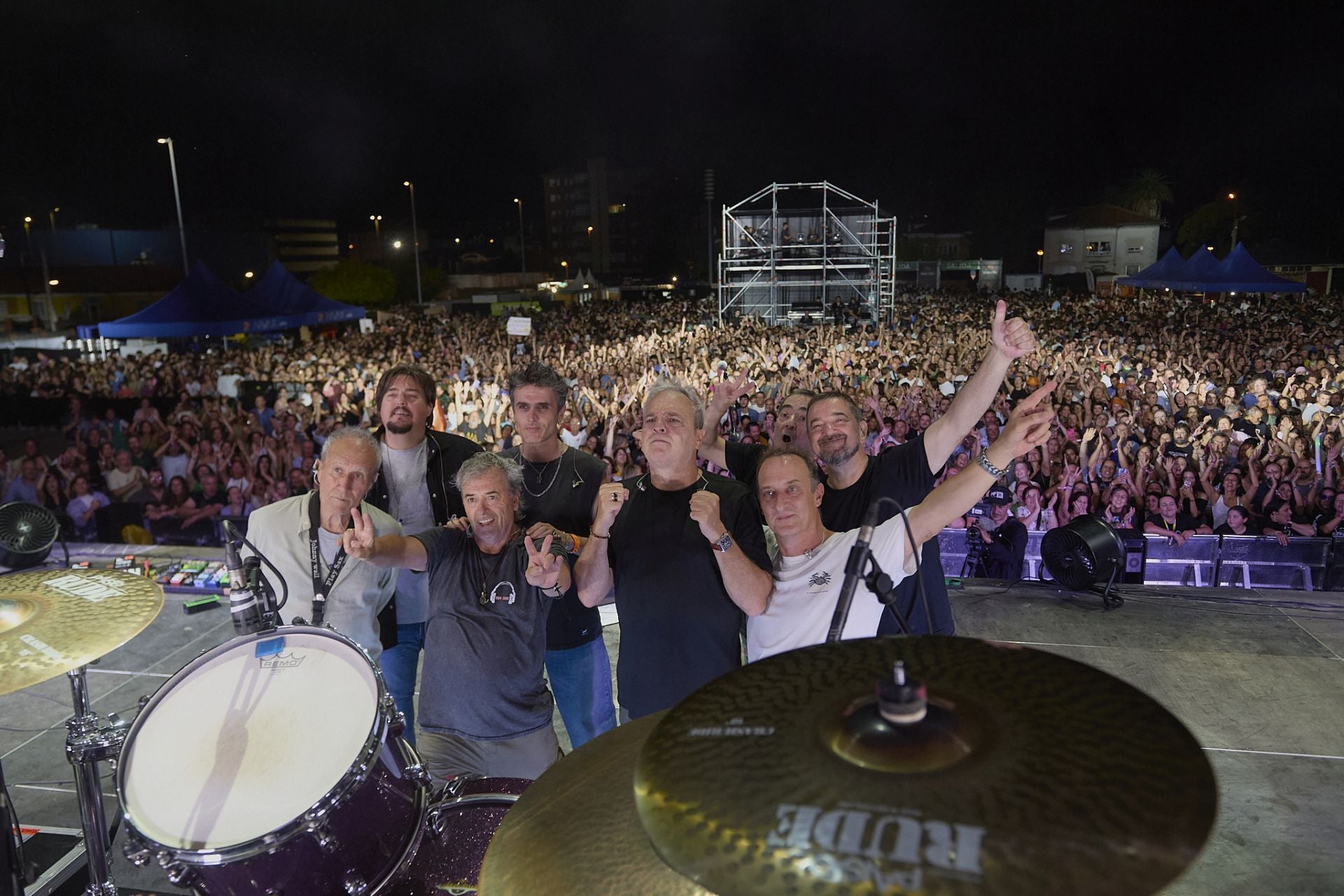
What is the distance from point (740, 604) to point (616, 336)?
20688 mm

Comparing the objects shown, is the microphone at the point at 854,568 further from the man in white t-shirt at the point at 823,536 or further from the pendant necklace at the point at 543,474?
the pendant necklace at the point at 543,474

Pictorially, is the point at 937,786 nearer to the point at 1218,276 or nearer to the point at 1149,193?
the point at 1218,276

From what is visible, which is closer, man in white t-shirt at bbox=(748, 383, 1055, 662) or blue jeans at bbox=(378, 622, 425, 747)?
man in white t-shirt at bbox=(748, 383, 1055, 662)

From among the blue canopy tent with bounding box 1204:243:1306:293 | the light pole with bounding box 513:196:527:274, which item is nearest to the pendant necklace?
the blue canopy tent with bounding box 1204:243:1306:293

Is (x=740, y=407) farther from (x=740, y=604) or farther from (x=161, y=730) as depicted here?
(x=161, y=730)

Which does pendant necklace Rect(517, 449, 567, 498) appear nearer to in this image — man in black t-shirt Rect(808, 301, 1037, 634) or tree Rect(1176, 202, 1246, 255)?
man in black t-shirt Rect(808, 301, 1037, 634)

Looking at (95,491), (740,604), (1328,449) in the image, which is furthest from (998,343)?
(95,491)

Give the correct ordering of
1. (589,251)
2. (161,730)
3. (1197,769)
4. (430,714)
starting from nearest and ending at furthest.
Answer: (1197,769), (161,730), (430,714), (589,251)

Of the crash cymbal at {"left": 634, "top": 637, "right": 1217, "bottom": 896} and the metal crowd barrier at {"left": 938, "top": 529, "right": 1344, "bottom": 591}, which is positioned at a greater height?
the crash cymbal at {"left": 634, "top": 637, "right": 1217, "bottom": 896}

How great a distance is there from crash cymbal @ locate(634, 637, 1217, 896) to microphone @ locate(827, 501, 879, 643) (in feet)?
1.31

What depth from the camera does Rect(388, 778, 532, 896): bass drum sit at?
6.96 feet

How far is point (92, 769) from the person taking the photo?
2.35 metres

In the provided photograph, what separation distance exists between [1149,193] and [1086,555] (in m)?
74.5

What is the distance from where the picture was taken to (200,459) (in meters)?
8.13
